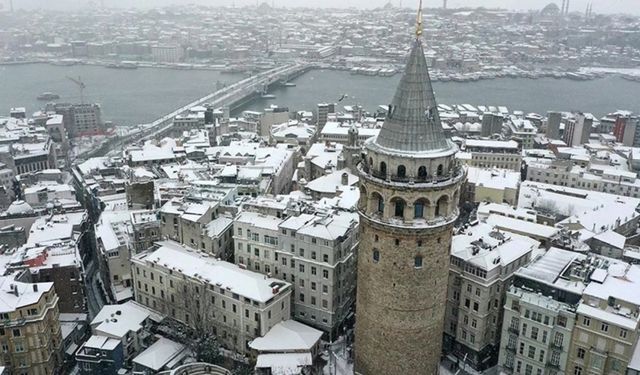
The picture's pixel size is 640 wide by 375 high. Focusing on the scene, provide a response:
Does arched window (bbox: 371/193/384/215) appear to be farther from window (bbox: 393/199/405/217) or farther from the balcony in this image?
the balcony

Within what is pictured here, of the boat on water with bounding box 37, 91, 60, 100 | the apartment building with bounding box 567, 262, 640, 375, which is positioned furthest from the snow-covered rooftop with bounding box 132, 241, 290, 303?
the boat on water with bounding box 37, 91, 60, 100

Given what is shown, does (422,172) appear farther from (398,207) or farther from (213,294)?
(213,294)

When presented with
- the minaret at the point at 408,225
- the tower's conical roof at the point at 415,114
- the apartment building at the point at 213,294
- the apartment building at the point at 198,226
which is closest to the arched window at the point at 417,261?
the minaret at the point at 408,225

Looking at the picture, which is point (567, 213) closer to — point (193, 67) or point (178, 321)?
point (178, 321)

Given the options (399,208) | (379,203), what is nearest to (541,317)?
(399,208)

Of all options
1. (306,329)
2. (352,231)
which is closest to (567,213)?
(352,231)
